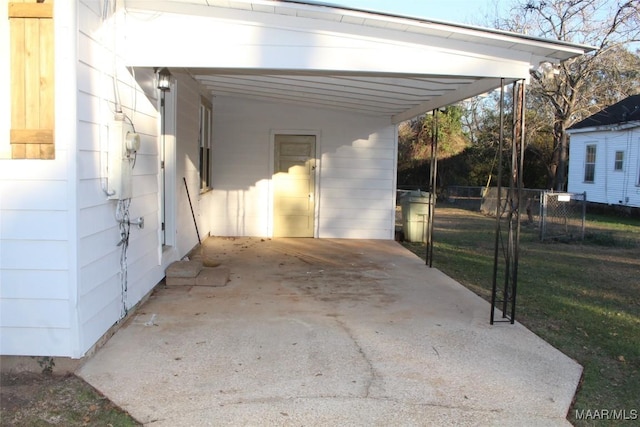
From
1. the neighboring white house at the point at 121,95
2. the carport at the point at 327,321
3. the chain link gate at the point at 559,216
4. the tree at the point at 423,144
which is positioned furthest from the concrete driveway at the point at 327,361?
the tree at the point at 423,144

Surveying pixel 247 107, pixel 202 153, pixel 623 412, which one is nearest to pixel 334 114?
pixel 247 107

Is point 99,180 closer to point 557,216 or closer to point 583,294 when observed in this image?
point 583,294

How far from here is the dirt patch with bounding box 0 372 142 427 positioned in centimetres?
319

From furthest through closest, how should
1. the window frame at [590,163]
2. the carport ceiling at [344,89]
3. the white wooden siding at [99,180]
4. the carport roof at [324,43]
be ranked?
the window frame at [590,163]
the carport ceiling at [344,89]
the carport roof at [324,43]
the white wooden siding at [99,180]

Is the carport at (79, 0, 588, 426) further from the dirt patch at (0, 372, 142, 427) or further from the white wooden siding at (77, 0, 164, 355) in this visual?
the white wooden siding at (77, 0, 164, 355)

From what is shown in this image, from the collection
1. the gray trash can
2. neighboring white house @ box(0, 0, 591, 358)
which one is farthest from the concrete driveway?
the gray trash can

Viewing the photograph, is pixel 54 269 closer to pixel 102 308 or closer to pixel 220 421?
pixel 102 308

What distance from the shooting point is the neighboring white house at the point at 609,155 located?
735 inches

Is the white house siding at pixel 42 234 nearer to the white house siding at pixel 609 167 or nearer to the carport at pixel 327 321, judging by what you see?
the carport at pixel 327 321

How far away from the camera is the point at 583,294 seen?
23.0 feet

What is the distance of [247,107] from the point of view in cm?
1066

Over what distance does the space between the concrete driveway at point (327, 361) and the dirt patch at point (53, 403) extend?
0.10m

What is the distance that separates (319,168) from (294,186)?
0.62m

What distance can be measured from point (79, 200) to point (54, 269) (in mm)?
504
